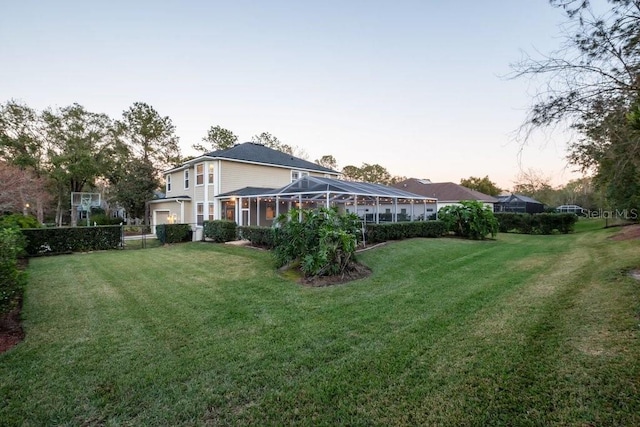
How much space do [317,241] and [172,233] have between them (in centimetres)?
1118

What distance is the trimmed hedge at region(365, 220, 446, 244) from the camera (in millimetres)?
11461

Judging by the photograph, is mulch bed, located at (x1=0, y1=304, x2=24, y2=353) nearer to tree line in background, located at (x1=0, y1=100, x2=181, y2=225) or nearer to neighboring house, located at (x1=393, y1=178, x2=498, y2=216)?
tree line in background, located at (x1=0, y1=100, x2=181, y2=225)

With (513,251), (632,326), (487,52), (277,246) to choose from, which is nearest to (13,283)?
(277,246)

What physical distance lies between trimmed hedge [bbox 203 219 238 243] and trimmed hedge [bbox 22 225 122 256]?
163 inches

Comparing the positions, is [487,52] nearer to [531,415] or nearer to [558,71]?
[558,71]

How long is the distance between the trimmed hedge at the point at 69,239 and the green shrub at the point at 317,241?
9949 millimetres

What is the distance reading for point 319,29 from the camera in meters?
13.2

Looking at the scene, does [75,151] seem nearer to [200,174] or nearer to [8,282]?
[200,174]

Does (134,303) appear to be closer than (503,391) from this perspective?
No

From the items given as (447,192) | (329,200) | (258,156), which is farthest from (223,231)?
(447,192)

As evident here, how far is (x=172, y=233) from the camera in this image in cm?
1535

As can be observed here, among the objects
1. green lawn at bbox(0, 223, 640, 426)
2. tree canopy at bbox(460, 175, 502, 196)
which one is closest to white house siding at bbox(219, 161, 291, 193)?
green lawn at bbox(0, 223, 640, 426)

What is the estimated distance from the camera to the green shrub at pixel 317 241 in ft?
22.5

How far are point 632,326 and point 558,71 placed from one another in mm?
4198
